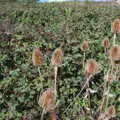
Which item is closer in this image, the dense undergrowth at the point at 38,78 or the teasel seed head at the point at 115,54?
the teasel seed head at the point at 115,54

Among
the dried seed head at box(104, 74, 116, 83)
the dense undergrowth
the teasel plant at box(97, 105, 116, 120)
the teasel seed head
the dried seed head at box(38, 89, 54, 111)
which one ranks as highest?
the teasel seed head

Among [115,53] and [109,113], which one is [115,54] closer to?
[115,53]

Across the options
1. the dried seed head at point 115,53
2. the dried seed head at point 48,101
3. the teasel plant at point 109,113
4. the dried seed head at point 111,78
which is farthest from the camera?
the dried seed head at point 111,78

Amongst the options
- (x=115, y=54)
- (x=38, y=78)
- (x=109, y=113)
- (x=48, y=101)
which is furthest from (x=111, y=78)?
(x=48, y=101)

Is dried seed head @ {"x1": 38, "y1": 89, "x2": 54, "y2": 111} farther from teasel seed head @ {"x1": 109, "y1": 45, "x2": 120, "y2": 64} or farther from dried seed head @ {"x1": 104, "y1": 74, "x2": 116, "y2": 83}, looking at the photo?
dried seed head @ {"x1": 104, "y1": 74, "x2": 116, "y2": 83}

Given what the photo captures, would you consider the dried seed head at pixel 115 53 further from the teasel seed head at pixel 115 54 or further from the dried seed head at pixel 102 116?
the dried seed head at pixel 102 116

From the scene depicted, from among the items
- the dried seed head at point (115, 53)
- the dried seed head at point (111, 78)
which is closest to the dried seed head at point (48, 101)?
the dried seed head at point (115, 53)

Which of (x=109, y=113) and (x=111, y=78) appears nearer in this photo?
(x=109, y=113)

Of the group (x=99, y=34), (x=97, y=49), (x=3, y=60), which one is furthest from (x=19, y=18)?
(x=3, y=60)

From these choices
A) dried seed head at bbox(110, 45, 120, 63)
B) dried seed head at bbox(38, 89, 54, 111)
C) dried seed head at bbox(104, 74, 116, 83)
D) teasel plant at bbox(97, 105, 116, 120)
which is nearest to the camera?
dried seed head at bbox(38, 89, 54, 111)

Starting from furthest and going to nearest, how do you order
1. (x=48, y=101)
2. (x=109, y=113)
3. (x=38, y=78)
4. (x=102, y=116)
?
(x=38, y=78) → (x=102, y=116) → (x=109, y=113) → (x=48, y=101)

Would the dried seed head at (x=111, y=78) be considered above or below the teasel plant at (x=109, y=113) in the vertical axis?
above

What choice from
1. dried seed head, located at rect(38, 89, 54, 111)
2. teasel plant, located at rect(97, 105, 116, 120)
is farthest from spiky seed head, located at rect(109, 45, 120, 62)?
dried seed head, located at rect(38, 89, 54, 111)

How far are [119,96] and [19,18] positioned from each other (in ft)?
17.9
